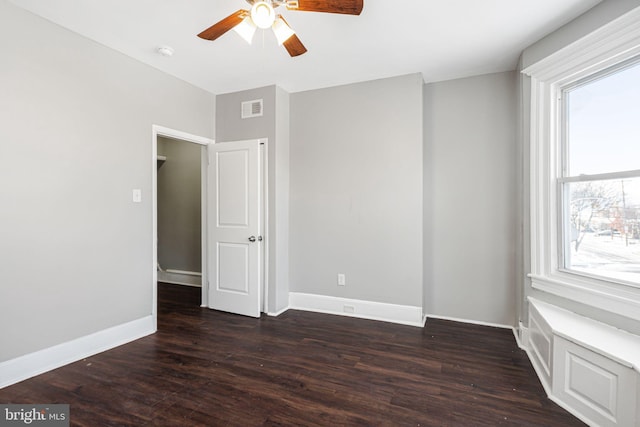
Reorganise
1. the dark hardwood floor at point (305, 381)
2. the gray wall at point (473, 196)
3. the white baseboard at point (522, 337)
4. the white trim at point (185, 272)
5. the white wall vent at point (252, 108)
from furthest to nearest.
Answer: the white trim at point (185, 272) < the white wall vent at point (252, 108) < the gray wall at point (473, 196) < the white baseboard at point (522, 337) < the dark hardwood floor at point (305, 381)

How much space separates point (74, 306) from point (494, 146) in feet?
13.8

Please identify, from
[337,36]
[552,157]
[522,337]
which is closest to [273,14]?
[337,36]

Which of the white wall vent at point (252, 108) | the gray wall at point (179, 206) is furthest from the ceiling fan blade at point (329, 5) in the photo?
the gray wall at point (179, 206)

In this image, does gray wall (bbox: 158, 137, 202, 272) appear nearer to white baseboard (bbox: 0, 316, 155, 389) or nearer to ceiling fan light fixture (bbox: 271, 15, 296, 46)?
white baseboard (bbox: 0, 316, 155, 389)

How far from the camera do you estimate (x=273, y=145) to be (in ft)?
12.0

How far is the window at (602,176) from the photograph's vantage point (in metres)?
2.06

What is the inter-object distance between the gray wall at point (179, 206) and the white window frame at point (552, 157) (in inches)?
178

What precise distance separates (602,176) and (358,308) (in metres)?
2.51

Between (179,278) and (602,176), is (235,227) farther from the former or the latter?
(602,176)

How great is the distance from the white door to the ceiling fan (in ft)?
5.52

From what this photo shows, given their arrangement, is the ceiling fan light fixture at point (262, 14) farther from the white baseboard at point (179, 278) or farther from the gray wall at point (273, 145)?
the white baseboard at point (179, 278)

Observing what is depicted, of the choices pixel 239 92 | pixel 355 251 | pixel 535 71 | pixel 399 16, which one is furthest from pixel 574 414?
pixel 239 92

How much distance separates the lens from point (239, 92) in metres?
3.85

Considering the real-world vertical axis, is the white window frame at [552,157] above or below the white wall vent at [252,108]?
below
